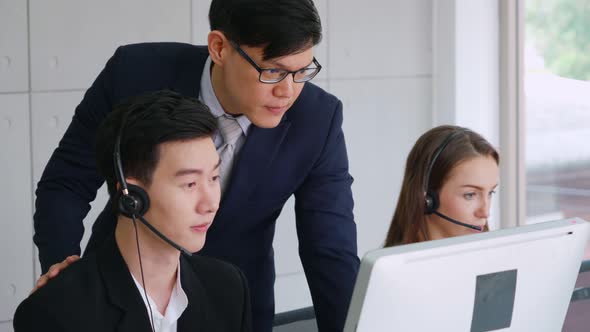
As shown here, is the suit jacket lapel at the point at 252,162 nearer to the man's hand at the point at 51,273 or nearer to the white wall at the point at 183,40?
the man's hand at the point at 51,273

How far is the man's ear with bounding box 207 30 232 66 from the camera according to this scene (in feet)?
5.39

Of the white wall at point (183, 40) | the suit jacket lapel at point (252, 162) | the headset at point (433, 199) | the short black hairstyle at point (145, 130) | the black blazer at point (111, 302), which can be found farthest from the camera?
the white wall at point (183, 40)

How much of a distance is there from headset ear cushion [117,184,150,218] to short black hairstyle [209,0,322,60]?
0.32 metres

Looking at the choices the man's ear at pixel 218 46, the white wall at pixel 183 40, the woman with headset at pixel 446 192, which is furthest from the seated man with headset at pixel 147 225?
the white wall at pixel 183 40

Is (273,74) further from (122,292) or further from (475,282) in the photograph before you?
(475,282)

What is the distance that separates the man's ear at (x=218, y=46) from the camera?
1643 millimetres

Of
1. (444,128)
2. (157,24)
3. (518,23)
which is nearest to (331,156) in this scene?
(444,128)

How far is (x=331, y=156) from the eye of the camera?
183 centimetres

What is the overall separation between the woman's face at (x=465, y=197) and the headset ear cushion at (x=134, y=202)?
841 millimetres

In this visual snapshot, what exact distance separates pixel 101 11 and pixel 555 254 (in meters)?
2.19

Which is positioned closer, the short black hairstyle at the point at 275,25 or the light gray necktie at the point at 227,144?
the short black hairstyle at the point at 275,25

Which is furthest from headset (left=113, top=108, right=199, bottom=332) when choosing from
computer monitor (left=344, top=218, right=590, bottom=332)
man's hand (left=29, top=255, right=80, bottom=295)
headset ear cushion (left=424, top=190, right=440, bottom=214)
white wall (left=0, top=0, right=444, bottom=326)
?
white wall (left=0, top=0, right=444, bottom=326)

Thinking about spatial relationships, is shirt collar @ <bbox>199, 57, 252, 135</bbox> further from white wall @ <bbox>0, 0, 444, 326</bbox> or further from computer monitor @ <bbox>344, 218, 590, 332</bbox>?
white wall @ <bbox>0, 0, 444, 326</bbox>

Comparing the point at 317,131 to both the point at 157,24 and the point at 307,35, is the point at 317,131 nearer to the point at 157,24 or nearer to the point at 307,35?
the point at 307,35
